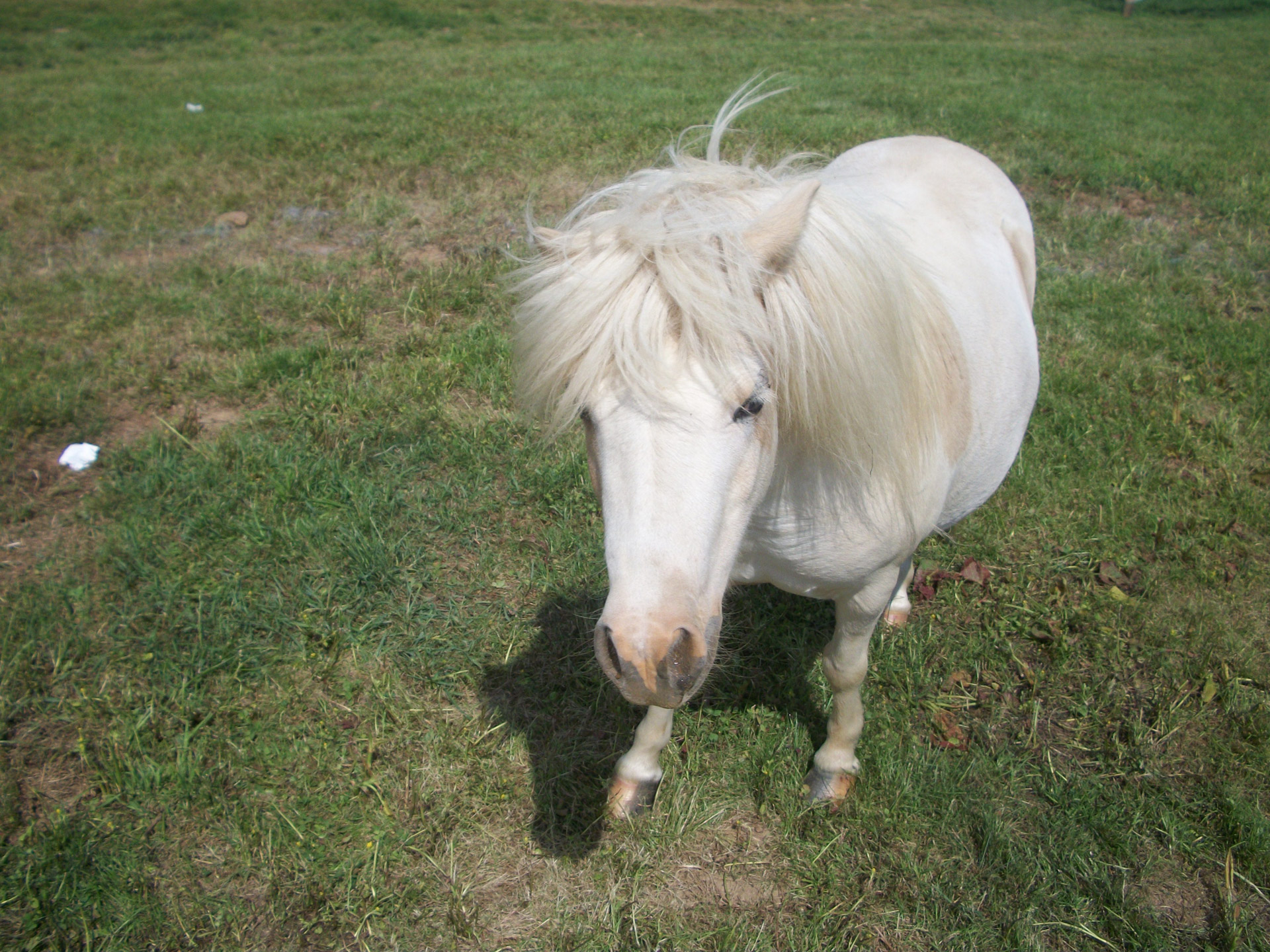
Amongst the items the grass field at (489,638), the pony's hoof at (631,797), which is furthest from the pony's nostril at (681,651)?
the pony's hoof at (631,797)

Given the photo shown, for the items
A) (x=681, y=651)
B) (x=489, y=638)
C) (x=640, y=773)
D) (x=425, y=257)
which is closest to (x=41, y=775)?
(x=489, y=638)

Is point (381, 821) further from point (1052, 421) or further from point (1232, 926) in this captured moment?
point (1052, 421)

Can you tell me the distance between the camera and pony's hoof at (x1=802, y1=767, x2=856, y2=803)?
7.43ft

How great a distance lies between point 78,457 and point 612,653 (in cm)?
309

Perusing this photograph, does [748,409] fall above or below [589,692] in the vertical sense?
above

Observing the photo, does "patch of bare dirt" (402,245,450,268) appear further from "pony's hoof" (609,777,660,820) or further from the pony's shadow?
"pony's hoof" (609,777,660,820)

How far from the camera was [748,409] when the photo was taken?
1358mm

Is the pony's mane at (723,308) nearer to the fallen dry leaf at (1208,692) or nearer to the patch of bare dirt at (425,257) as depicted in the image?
A: the fallen dry leaf at (1208,692)

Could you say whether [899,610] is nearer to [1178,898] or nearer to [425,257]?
[1178,898]

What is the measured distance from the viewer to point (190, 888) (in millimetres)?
1977

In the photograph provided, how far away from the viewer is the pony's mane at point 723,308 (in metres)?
1.32

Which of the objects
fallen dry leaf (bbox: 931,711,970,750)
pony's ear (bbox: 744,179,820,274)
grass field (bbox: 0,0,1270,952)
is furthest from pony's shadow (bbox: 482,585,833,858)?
pony's ear (bbox: 744,179,820,274)

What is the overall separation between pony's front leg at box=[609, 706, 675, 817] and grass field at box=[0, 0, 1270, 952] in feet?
0.19

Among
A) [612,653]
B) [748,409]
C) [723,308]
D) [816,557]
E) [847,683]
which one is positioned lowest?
[847,683]
